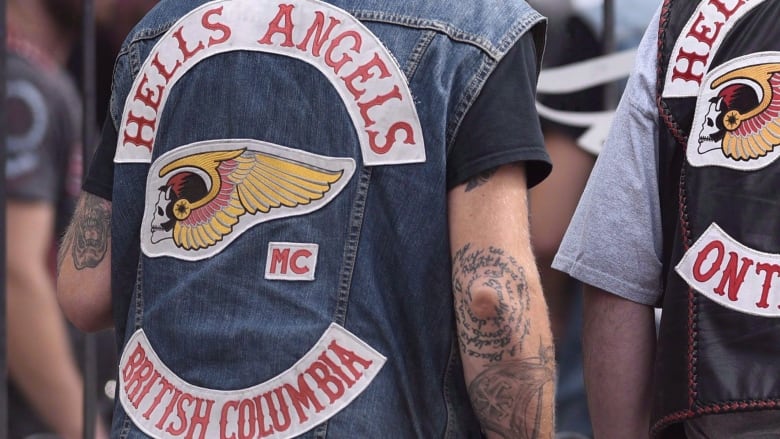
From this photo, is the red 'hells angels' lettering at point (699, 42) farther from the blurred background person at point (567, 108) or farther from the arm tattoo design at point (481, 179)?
the blurred background person at point (567, 108)

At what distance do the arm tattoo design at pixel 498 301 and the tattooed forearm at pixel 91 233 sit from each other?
738 mm

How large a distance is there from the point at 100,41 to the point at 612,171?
96.9 inches

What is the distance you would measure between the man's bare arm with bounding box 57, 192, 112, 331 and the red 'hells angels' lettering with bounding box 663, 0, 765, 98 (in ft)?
3.73

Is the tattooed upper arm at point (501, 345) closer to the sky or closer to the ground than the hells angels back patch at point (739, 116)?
closer to the ground

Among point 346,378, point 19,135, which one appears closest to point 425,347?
point 346,378

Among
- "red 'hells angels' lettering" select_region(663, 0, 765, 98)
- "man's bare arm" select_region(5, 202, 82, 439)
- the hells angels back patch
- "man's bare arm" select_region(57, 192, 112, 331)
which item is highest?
"red 'hells angels' lettering" select_region(663, 0, 765, 98)

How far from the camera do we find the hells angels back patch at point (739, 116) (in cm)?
238

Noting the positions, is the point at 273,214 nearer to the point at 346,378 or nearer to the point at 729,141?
the point at 346,378

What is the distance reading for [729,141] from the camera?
2.40 metres

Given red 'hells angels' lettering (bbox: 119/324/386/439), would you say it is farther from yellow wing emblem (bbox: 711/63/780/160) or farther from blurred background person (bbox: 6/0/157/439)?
blurred background person (bbox: 6/0/157/439)

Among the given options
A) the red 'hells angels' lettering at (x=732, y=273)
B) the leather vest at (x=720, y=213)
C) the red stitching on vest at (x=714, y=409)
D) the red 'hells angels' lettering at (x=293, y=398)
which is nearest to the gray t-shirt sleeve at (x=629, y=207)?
the leather vest at (x=720, y=213)

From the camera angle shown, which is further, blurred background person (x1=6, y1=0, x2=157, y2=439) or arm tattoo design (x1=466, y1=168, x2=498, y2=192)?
blurred background person (x1=6, y1=0, x2=157, y2=439)

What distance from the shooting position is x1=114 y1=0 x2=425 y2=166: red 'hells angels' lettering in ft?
7.23

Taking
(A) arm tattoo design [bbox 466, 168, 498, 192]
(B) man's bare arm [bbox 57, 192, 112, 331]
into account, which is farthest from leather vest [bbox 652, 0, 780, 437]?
(B) man's bare arm [bbox 57, 192, 112, 331]
